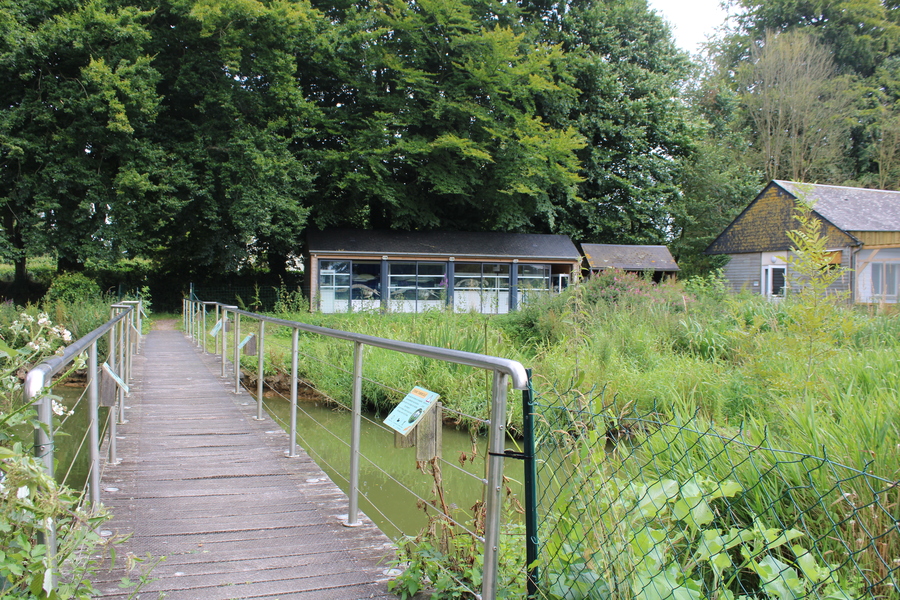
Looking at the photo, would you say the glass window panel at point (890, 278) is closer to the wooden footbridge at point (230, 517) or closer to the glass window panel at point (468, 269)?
the glass window panel at point (468, 269)

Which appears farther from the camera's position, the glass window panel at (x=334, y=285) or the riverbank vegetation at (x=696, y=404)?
the glass window panel at (x=334, y=285)

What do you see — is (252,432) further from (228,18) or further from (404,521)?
(228,18)

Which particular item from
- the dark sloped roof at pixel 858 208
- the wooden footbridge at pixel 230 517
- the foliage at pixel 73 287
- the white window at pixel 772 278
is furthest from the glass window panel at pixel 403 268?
the wooden footbridge at pixel 230 517

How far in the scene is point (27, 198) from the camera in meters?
20.3

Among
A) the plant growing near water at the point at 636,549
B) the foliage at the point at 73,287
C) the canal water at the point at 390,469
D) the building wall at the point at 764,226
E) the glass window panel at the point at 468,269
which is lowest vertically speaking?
the canal water at the point at 390,469

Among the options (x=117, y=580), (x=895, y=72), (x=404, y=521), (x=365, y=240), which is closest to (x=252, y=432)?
(x=404, y=521)

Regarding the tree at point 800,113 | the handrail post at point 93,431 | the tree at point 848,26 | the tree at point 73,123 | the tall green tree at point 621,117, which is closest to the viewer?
the handrail post at point 93,431

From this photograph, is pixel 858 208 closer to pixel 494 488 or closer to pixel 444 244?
pixel 444 244

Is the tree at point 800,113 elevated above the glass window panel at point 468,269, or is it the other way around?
Answer: the tree at point 800,113

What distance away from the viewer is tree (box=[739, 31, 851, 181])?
1280 inches

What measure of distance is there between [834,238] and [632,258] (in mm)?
8058

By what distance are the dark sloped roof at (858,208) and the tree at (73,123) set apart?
20341 millimetres

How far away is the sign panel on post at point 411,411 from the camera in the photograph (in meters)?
2.53

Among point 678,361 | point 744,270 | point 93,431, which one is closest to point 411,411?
point 93,431
